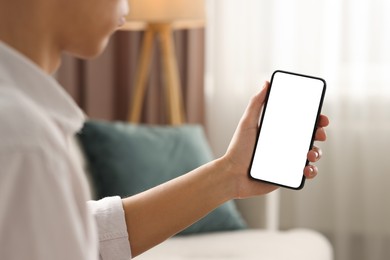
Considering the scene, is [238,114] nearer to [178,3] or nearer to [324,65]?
[324,65]

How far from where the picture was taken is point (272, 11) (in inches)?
124

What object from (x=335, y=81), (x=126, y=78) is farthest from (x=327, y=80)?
(x=126, y=78)

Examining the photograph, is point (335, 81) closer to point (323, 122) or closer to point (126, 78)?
point (126, 78)

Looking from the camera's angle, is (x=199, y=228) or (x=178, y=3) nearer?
(x=199, y=228)

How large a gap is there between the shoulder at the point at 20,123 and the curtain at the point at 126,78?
2709 millimetres

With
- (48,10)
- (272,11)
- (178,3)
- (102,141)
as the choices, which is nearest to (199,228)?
(102,141)

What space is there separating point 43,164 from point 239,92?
8.84 feet

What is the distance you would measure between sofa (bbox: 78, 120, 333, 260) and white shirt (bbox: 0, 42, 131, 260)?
1826 millimetres

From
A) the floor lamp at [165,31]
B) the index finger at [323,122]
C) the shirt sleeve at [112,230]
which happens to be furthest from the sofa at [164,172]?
the shirt sleeve at [112,230]

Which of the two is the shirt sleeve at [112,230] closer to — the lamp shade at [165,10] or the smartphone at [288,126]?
the smartphone at [288,126]

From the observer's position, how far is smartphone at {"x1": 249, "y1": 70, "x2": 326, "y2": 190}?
4.31ft

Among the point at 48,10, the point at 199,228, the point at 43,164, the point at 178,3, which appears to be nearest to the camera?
the point at 43,164

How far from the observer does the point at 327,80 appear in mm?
3127

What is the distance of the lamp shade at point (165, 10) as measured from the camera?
2822 millimetres
